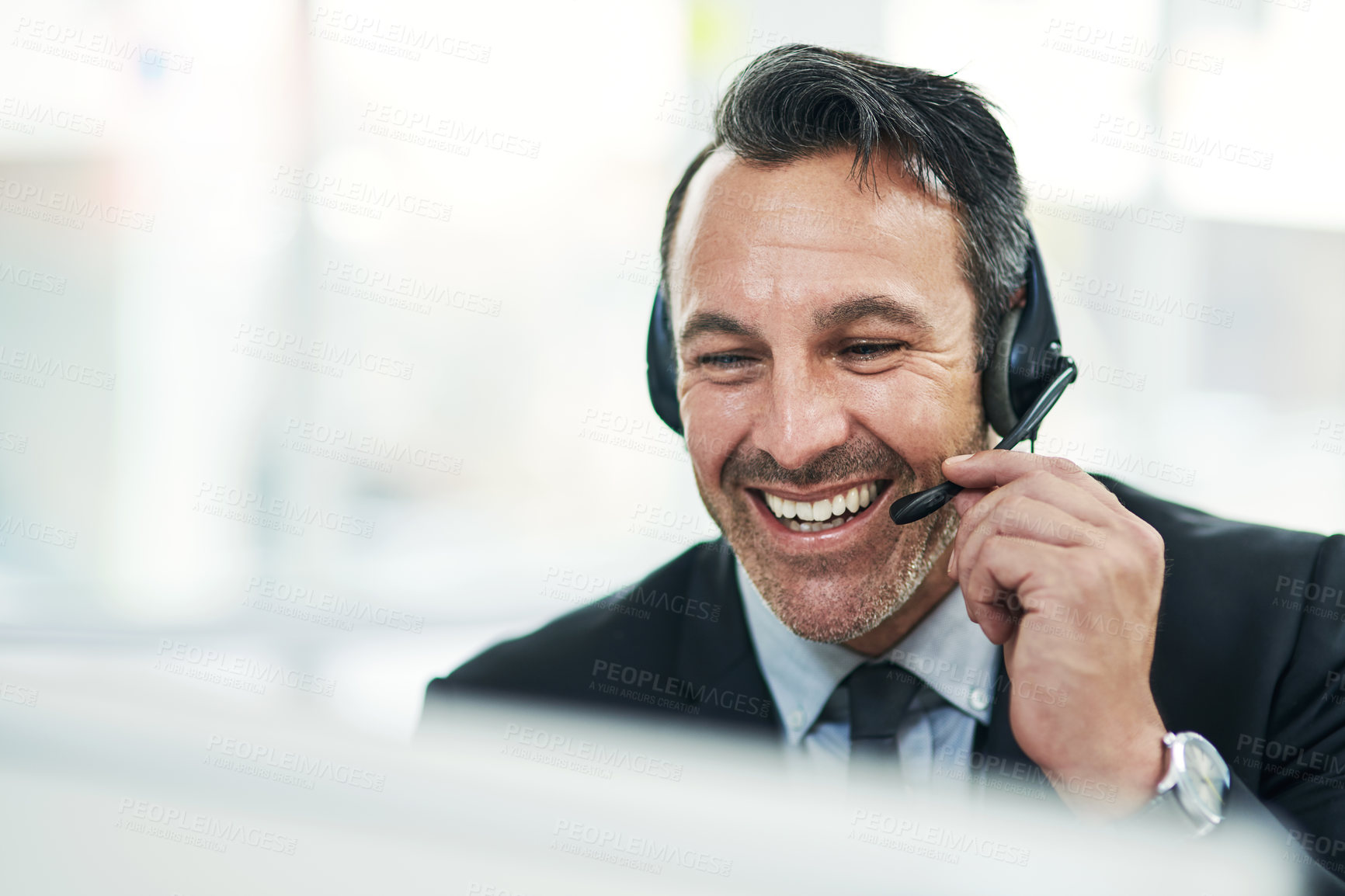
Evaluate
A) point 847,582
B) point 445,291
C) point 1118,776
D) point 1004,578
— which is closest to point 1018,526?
point 1004,578

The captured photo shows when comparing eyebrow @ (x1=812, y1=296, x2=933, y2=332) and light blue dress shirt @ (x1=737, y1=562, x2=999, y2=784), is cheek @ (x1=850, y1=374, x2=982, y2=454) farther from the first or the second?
light blue dress shirt @ (x1=737, y1=562, x2=999, y2=784)

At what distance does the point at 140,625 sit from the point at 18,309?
3.23ft

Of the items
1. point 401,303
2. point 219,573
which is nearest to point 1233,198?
point 401,303

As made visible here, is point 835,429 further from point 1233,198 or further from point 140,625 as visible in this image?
point 140,625

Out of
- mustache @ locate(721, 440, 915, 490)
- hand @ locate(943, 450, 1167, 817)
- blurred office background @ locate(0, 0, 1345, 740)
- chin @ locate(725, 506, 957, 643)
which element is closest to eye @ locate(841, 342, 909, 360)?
mustache @ locate(721, 440, 915, 490)

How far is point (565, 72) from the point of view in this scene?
9.41 ft

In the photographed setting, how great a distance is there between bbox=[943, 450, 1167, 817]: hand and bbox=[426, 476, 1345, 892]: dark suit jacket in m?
0.17

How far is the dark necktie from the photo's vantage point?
122 cm

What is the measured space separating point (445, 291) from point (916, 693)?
2153mm

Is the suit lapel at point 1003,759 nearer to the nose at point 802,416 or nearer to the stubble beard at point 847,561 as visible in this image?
the stubble beard at point 847,561

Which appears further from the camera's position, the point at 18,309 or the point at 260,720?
the point at 18,309

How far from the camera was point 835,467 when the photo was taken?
119 cm

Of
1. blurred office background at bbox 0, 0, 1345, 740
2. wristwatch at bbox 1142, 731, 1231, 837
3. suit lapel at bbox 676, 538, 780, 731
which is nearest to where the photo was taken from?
wristwatch at bbox 1142, 731, 1231, 837

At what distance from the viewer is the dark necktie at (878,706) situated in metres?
1.22
